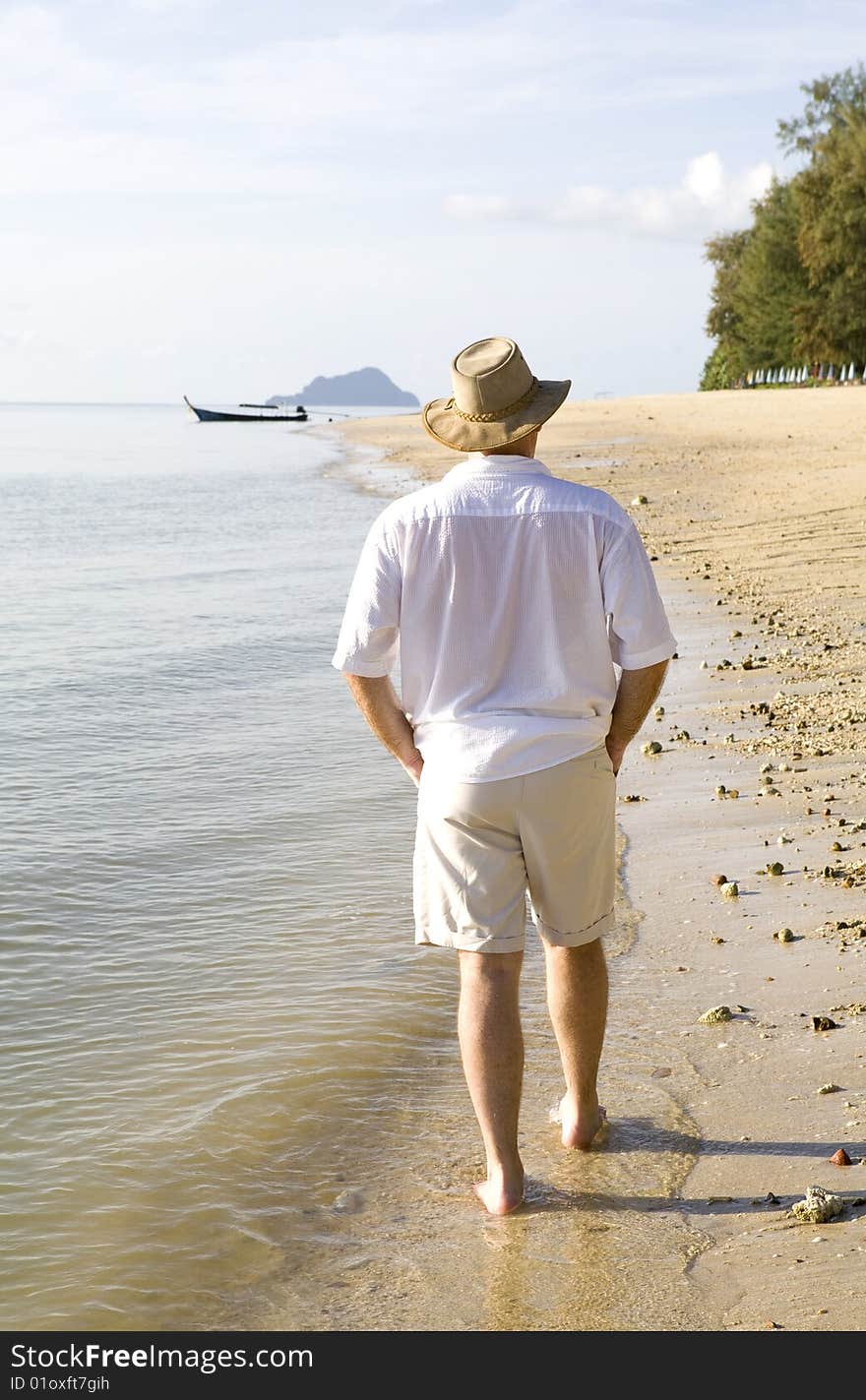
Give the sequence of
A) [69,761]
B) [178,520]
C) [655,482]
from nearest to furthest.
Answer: [69,761] → [655,482] → [178,520]

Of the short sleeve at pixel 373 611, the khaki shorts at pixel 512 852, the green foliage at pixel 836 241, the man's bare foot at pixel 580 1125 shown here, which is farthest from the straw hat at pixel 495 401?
the green foliage at pixel 836 241

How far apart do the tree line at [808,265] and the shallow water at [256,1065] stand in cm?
4978

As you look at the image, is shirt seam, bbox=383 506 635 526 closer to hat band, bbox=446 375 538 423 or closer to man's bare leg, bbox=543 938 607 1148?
hat band, bbox=446 375 538 423

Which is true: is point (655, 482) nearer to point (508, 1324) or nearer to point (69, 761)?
point (69, 761)

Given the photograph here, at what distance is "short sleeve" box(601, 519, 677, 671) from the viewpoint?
10.3 feet

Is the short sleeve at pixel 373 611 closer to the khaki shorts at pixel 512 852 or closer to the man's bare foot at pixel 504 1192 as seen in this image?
the khaki shorts at pixel 512 852

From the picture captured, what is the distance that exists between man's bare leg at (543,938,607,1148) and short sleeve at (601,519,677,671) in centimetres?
72

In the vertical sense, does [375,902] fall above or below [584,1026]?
below

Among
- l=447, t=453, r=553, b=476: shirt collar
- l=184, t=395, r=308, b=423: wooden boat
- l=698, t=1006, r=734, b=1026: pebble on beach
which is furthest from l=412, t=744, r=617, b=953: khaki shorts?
l=184, t=395, r=308, b=423: wooden boat

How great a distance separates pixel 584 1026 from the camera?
3527 millimetres

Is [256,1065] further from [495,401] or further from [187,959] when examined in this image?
[495,401]

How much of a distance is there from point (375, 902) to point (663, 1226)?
2567 millimetres
